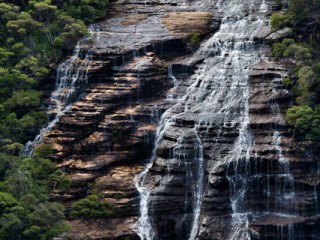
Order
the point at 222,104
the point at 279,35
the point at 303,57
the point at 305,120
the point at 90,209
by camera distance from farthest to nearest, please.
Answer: the point at 279,35 < the point at 303,57 < the point at 222,104 < the point at 305,120 < the point at 90,209

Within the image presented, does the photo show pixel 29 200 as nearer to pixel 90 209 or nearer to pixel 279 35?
pixel 90 209

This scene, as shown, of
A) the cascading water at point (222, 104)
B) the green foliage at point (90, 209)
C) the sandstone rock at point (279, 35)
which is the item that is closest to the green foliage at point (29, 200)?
the green foliage at point (90, 209)

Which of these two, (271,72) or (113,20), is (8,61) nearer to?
(113,20)

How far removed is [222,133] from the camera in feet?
114

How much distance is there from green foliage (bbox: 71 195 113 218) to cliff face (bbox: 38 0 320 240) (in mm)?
256

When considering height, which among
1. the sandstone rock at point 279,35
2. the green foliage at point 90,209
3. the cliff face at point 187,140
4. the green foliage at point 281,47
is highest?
the sandstone rock at point 279,35

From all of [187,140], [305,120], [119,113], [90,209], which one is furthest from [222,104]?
[90,209]

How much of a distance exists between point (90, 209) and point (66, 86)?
775cm

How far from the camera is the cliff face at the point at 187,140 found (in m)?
33.3

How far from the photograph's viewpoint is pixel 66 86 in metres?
38.9

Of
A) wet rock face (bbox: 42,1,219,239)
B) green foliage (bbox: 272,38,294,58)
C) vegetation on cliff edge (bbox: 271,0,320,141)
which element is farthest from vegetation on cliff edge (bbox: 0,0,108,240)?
vegetation on cliff edge (bbox: 271,0,320,141)

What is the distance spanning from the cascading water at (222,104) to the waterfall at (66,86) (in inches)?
190

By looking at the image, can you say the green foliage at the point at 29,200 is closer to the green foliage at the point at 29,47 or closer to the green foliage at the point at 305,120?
the green foliage at the point at 29,47

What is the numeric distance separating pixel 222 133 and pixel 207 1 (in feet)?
41.0
